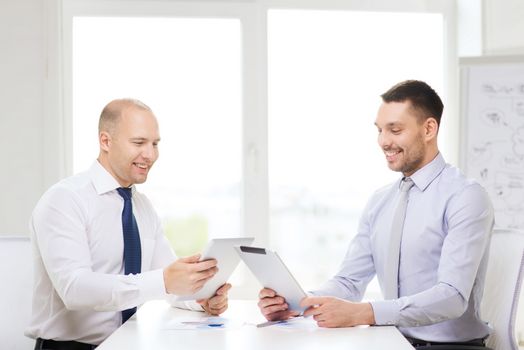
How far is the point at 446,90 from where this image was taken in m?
4.79

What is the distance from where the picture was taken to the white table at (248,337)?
210cm

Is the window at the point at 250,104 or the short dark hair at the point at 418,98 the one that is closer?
the short dark hair at the point at 418,98

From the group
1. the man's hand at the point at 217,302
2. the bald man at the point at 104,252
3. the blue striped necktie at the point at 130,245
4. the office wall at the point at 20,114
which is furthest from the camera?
the office wall at the point at 20,114

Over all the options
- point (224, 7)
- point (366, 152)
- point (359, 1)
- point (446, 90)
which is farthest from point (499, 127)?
point (224, 7)

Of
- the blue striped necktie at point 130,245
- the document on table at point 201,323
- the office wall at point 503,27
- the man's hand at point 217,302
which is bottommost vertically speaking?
the document on table at point 201,323

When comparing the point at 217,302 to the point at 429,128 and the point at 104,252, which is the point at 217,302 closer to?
the point at 104,252

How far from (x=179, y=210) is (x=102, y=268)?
192 centimetres

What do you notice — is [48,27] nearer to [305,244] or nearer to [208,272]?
[305,244]

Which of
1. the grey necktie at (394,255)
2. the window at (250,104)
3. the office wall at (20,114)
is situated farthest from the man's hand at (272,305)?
the office wall at (20,114)

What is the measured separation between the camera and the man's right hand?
94.1 inches

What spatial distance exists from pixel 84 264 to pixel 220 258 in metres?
0.46

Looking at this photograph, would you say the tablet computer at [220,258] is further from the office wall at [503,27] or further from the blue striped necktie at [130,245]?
the office wall at [503,27]

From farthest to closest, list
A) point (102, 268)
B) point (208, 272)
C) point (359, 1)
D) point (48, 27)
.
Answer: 1. point (359, 1)
2. point (48, 27)
3. point (102, 268)
4. point (208, 272)

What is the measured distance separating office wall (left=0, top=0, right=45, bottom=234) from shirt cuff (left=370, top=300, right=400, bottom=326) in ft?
8.55
